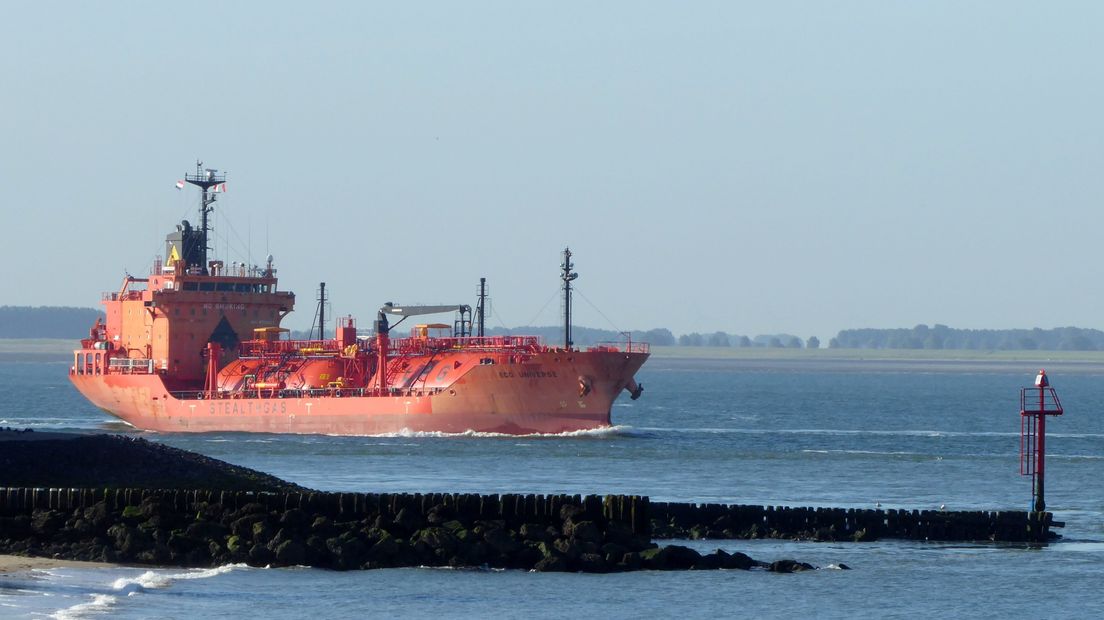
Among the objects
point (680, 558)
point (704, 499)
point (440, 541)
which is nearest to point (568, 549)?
point (680, 558)

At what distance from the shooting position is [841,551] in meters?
34.2

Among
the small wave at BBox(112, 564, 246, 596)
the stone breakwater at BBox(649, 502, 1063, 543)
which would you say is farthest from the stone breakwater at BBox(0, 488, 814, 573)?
the stone breakwater at BBox(649, 502, 1063, 543)

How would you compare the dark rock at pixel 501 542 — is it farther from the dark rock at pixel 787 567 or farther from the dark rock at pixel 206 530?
the dark rock at pixel 206 530

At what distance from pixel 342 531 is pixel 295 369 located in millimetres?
39814

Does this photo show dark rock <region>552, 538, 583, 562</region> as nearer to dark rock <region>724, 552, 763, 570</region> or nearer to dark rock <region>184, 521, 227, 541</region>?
dark rock <region>724, 552, 763, 570</region>

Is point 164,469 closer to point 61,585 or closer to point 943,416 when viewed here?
point 61,585

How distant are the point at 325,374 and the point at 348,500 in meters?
37.7

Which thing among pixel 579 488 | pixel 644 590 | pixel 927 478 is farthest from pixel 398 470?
pixel 644 590

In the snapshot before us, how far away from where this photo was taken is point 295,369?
234 feet

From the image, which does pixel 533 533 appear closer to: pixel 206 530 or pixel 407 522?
pixel 407 522

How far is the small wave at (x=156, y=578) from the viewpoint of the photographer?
2822 cm

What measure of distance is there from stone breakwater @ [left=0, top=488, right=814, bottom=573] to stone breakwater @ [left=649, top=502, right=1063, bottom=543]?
10.5ft

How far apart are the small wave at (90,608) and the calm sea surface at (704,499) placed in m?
0.05

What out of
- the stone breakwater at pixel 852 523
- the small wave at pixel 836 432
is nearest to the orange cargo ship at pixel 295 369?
the small wave at pixel 836 432
